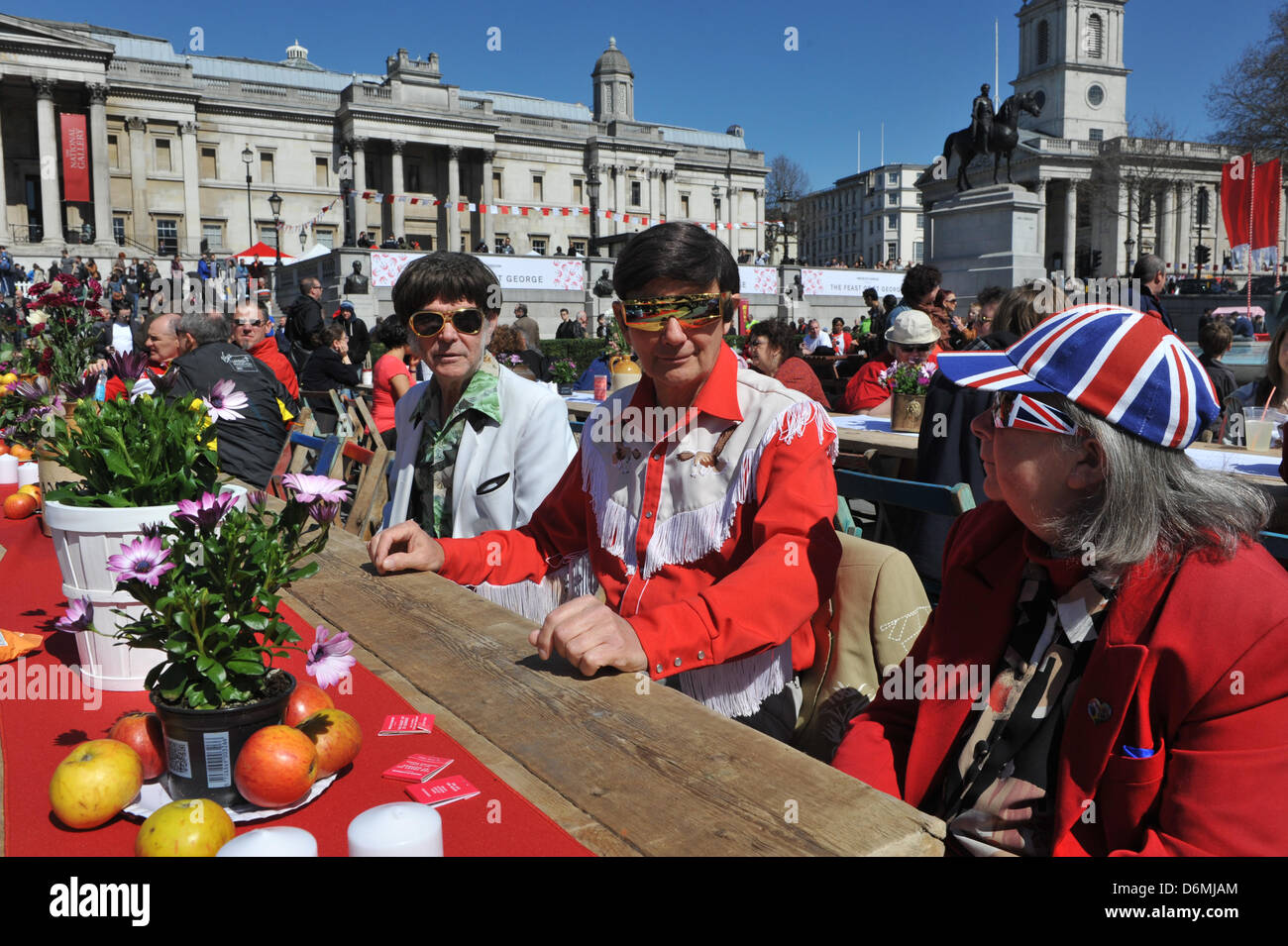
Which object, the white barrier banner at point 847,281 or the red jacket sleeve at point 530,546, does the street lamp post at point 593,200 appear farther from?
the red jacket sleeve at point 530,546

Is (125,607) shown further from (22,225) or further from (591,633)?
(22,225)

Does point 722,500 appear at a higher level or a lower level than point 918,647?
higher

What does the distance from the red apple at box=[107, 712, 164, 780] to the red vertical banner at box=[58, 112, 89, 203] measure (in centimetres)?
5894

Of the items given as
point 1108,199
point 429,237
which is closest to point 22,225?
point 429,237

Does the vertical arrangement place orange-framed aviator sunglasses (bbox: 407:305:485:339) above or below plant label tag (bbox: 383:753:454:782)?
above

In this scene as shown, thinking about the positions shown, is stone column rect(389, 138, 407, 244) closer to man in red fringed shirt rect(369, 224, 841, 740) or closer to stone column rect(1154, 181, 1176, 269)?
stone column rect(1154, 181, 1176, 269)

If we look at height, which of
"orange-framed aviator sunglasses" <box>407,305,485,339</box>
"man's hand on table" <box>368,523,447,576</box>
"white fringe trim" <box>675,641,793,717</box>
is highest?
"orange-framed aviator sunglasses" <box>407,305,485,339</box>

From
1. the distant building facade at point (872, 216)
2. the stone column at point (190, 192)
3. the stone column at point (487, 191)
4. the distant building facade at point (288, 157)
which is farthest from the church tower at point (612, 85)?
the distant building facade at point (872, 216)

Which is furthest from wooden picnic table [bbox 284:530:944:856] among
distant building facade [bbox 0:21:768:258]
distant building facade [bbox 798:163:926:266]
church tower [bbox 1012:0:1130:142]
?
distant building facade [bbox 798:163:926:266]

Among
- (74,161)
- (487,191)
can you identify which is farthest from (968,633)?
(487,191)

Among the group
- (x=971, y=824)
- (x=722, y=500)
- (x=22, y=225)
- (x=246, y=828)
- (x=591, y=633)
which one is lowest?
(x=971, y=824)

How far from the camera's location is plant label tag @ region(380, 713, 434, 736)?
1643mm
